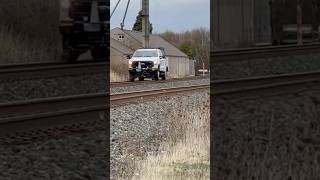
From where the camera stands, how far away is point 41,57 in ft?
43.7

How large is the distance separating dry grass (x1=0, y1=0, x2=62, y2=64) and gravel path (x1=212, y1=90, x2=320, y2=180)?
6305 millimetres

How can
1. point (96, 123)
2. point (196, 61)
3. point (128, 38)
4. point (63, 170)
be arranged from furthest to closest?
point (196, 61)
point (128, 38)
point (96, 123)
point (63, 170)

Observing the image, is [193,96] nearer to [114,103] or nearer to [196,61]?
[114,103]

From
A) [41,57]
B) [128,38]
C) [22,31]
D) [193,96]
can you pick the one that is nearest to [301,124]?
[193,96]

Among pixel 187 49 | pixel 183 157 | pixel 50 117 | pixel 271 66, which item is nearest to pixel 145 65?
pixel 271 66

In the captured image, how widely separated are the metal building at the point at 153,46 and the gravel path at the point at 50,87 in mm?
17074

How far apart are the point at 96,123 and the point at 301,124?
2.43 m

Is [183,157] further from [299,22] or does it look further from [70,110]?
[299,22]

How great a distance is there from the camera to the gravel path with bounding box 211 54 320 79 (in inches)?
441

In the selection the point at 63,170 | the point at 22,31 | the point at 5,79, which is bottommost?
the point at 63,170

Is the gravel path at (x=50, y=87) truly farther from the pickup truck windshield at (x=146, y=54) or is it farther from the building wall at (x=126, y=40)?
the building wall at (x=126, y=40)

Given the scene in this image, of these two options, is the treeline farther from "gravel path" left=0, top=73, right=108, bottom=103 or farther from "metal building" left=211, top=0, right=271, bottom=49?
"gravel path" left=0, top=73, right=108, bottom=103

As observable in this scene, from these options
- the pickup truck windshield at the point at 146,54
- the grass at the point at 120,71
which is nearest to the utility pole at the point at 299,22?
the pickup truck windshield at the point at 146,54

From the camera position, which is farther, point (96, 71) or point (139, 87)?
point (139, 87)
